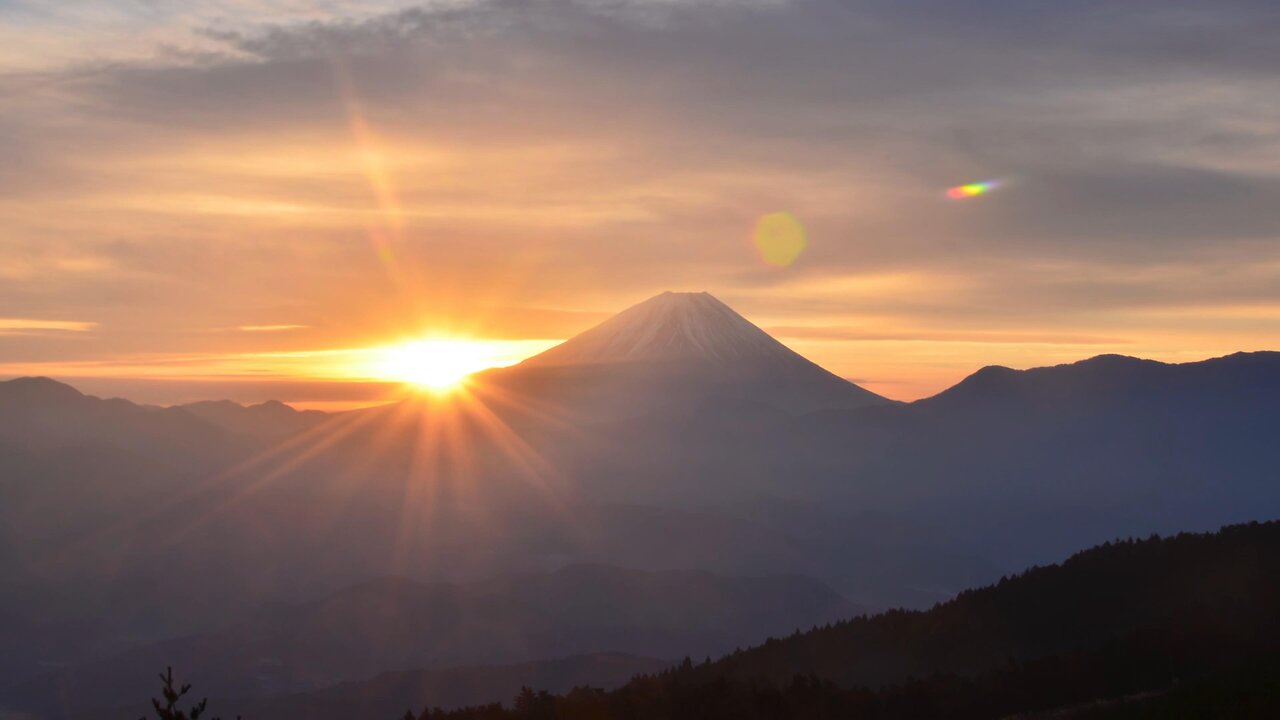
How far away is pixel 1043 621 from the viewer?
54.5 metres

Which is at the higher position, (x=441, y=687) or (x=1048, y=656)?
(x=1048, y=656)

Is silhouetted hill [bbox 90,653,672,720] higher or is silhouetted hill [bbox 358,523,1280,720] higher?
silhouetted hill [bbox 358,523,1280,720]

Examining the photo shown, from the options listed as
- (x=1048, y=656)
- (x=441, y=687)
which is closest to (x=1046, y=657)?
(x=1048, y=656)

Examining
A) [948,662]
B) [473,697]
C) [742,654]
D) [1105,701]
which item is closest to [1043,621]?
[948,662]

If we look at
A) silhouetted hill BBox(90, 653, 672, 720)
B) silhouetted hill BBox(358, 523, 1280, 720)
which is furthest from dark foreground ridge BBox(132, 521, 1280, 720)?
silhouetted hill BBox(90, 653, 672, 720)

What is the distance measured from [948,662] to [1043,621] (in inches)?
210

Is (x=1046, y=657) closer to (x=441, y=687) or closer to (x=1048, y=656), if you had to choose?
(x=1048, y=656)

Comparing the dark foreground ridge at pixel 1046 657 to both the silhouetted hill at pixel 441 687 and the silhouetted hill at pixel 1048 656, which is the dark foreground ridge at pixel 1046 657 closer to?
the silhouetted hill at pixel 1048 656

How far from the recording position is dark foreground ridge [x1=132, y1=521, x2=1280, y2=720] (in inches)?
1436

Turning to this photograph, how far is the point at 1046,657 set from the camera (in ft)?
138

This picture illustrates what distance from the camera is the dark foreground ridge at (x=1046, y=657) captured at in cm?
3647

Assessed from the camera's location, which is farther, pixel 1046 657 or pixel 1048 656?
pixel 1046 657

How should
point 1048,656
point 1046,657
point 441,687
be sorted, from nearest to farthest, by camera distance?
point 1048,656 → point 1046,657 → point 441,687

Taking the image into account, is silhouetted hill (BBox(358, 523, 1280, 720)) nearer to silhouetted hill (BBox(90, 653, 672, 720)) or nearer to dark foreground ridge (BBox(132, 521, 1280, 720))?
dark foreground ridge (BBox(132, 521, 1280, 720))
